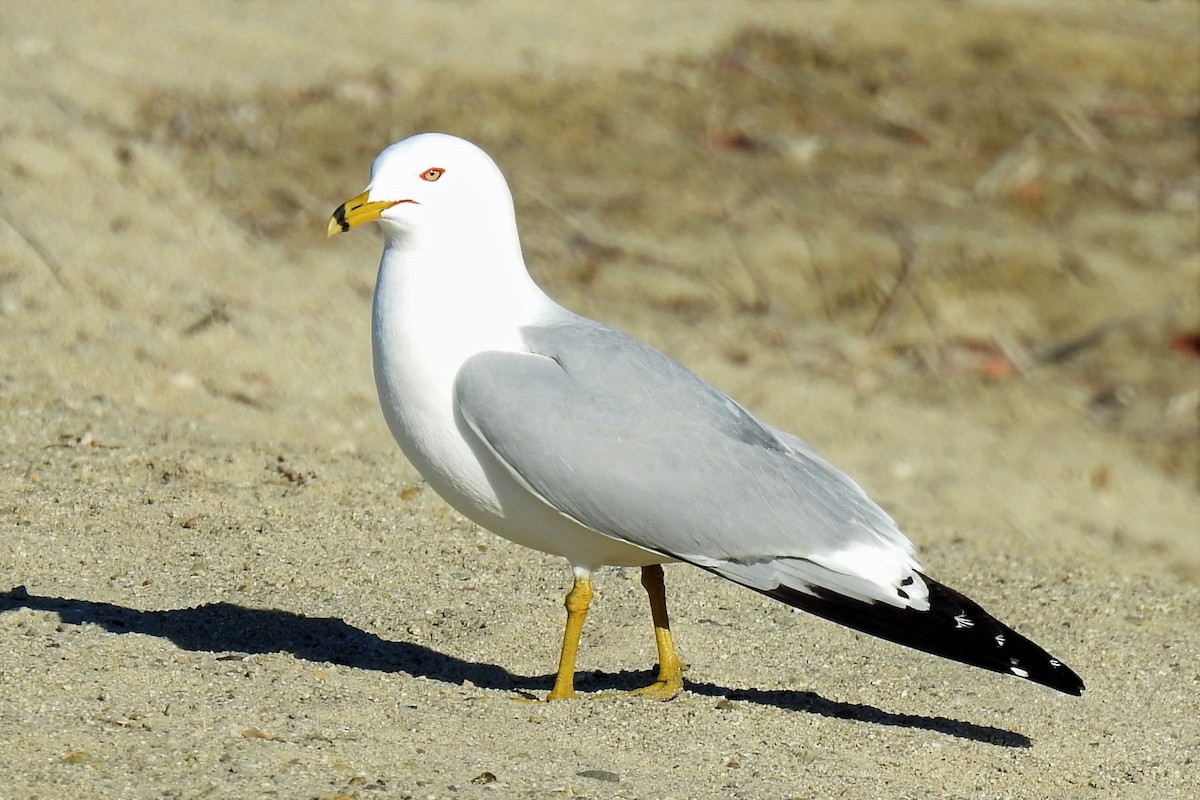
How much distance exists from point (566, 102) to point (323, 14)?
6.95 feet

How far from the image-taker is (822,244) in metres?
9.88

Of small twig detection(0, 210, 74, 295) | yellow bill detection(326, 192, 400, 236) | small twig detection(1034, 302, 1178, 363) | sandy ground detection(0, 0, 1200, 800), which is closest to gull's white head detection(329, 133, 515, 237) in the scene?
yellow bill detection(326, 192, 400, 236)

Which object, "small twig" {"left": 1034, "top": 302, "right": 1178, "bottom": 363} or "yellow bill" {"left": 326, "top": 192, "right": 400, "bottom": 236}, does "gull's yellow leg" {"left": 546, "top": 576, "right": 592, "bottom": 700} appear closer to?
"yellow bill" {"left": 326, "top": 192, "right": 400, "bottom": 236}

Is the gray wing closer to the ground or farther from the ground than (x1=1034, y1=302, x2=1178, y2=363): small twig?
closer to the ground

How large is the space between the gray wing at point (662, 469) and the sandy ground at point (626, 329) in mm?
416

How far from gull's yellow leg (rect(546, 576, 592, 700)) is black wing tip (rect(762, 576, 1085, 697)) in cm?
43

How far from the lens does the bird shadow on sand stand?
4.21 m

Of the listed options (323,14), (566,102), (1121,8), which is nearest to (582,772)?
(566,102)

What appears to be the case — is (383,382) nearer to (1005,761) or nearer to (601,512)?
(601,512)

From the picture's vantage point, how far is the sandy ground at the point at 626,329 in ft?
12.7

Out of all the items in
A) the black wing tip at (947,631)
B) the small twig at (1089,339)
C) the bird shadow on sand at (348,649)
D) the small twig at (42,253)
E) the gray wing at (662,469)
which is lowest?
the bird shadow on sand at (348,649)

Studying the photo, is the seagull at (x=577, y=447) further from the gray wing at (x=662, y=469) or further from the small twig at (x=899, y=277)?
the small twig at (x=899, y=277)

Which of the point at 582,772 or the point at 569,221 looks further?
the point at 569,221

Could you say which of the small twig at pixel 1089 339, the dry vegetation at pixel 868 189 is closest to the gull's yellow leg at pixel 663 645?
the dry vegetation at pixel 868 189
